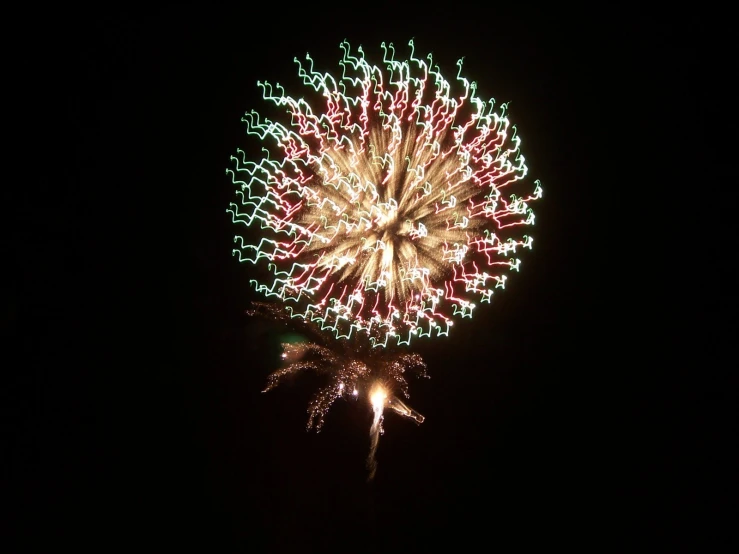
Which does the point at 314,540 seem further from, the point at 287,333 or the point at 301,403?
the point at 287,333

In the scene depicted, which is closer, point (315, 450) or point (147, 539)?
point (147, 539)

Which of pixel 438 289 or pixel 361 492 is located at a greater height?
pixel 438 289

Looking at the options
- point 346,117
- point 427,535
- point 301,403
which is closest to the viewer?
point 346,117

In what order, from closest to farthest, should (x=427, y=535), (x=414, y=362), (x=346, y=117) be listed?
(x=346, y=117) < (x=414, y=362) < (x=427, y=535)

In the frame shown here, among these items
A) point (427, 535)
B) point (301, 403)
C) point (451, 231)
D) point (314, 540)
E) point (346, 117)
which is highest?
point (346, 117)

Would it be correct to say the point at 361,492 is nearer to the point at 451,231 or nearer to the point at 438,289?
the point at 438,289

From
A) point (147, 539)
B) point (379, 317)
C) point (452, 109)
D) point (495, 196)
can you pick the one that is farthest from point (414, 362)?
point (147, 539)

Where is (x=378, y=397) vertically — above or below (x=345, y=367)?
below
